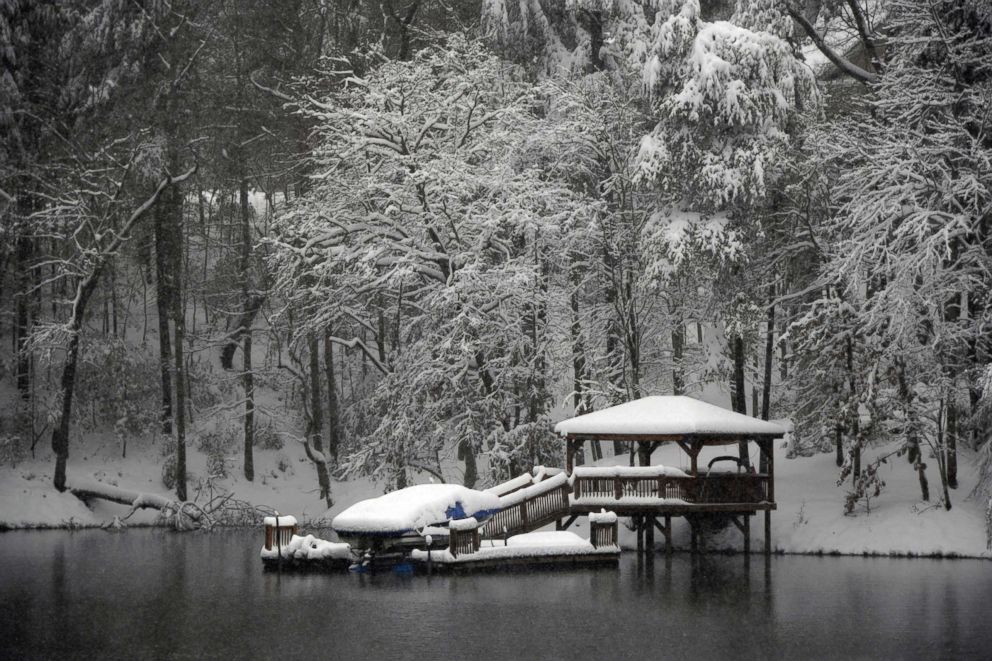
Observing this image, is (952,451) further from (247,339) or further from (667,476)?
(247,339)

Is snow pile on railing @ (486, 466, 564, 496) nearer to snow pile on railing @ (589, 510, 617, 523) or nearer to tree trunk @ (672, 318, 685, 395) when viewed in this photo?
snow pile on railing @ (589, 510, 617, 523)

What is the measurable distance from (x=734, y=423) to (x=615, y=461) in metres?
8.65

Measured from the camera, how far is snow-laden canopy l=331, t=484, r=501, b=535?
24859 mm

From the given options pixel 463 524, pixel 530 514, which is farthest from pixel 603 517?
pixel 463 524

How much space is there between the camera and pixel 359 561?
994 inches

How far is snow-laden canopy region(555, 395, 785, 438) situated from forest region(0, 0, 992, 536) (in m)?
3.16

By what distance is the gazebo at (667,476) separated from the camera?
90.8 ft

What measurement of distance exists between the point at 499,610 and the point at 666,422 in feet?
31.3

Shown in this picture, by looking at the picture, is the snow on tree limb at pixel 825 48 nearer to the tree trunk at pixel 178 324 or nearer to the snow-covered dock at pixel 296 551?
the snow-covered dock at pixel 296 551

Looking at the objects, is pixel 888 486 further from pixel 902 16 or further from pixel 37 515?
pixel 37 515

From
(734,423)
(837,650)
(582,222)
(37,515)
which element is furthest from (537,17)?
(837,650)

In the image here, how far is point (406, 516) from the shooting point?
25.0 m

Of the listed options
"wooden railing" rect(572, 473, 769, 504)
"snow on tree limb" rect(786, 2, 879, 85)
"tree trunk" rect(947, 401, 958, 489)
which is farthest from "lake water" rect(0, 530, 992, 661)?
"snow on tree limb" rect(786, 2, 879, 85)

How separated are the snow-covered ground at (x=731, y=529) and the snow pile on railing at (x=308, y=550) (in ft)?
28.0
